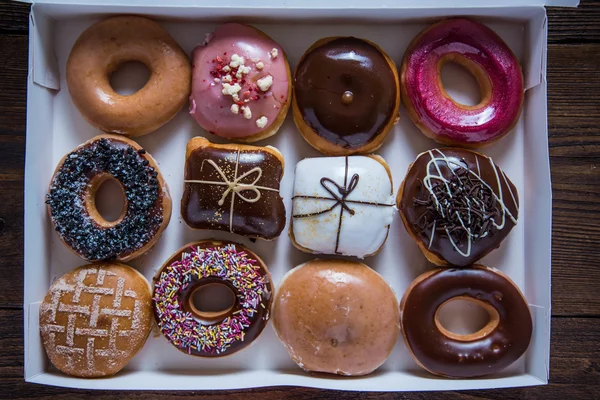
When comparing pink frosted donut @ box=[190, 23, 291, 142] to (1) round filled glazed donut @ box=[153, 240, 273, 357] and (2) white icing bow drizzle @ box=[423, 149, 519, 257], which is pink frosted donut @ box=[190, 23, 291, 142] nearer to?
(1) round filled glazed donut @ box=[153, 240, 273, 357]

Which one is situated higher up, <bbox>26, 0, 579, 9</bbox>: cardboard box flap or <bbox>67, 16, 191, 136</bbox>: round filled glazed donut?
<bbox>26, 0, 579, 9</bbox>: cardboard box flap

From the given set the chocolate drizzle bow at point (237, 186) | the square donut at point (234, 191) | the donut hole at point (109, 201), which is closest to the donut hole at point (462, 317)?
the square donut at point (234, 191)

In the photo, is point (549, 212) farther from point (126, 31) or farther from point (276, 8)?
point (126, 31)

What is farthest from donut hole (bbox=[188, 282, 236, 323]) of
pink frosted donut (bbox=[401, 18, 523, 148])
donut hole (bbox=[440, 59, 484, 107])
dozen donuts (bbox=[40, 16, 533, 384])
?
donut hole (bbox=[440, 59, 484, 107])

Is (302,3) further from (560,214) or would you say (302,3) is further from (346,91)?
(560,214)

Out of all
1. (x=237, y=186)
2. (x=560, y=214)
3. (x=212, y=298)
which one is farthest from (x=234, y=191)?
(x=560, y=214)

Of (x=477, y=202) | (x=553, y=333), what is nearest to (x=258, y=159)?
(x=477, y=202)

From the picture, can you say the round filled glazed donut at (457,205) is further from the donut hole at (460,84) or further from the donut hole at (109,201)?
the donut hole at (109,201)
